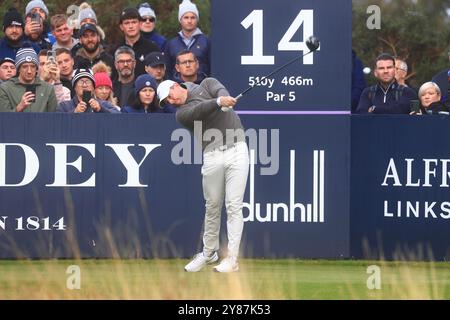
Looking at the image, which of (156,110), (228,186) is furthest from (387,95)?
(228,186)

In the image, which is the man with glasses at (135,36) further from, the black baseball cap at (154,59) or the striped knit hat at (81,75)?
the striped knit hat at (81,75)

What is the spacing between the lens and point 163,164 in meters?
15.1

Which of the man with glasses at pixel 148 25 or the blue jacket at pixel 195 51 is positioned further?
the man with glasses at pixel 148 25

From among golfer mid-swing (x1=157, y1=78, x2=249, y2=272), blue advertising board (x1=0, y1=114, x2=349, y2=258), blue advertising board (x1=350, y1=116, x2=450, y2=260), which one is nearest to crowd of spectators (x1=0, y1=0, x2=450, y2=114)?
blue advertising board (x1=0, y1=114, x2=349, y2=258)

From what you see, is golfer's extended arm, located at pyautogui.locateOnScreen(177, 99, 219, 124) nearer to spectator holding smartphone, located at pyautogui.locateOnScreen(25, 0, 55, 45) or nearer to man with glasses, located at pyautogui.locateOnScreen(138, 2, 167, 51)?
man with glasses, located at pyautogui.locateOnScreen(138, 2, 167, 51)

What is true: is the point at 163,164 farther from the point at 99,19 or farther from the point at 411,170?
the point at 99,19

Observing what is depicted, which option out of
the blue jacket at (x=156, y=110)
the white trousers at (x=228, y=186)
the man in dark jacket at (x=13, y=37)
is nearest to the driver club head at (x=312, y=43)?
the white trousers at (x=228, y=186)

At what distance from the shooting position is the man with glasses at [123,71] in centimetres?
1586

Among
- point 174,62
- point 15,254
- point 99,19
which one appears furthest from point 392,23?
point 15,254

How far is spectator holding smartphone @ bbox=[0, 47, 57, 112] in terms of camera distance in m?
15.2

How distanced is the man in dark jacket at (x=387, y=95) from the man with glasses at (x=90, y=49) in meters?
2.99

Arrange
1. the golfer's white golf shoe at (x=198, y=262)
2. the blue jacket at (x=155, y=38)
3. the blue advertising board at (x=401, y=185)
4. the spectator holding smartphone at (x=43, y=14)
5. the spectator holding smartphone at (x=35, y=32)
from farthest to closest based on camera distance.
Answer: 1. the spectator holding smartphone at (x=43, y=14)
2. the blue jacket at (x=155, y=38)
3. the spectator holding smartphone at (x=35, y=32)
4. the blue advertising board at (x=401, y=185)
5. the golfer's white golf shoe at (x=198, y=262)

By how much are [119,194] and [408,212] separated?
314 cm

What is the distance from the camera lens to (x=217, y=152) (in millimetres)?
13531
